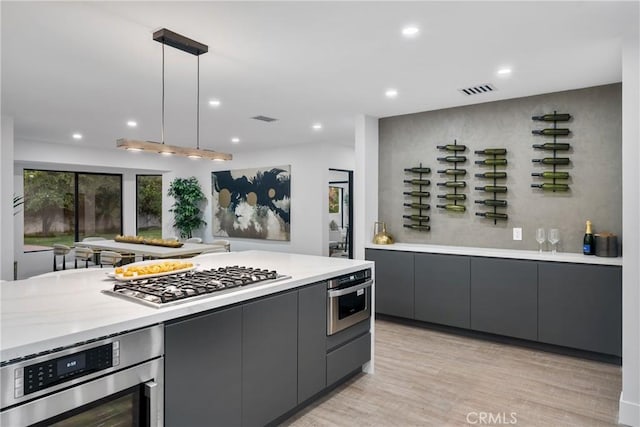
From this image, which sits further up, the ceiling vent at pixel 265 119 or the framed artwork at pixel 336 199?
the ceiling vent at pixel 265 119

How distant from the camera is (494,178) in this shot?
4449 millimetres

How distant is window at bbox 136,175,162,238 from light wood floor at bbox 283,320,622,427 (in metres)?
8.02

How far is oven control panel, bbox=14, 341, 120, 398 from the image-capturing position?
52.7 inches

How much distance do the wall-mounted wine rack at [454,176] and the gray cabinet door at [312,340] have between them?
8.37 feet

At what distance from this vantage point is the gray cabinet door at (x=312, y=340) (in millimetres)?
2580

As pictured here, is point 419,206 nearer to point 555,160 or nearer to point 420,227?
point 420,227

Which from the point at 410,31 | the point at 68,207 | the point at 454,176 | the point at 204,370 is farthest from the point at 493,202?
the point at 68,207

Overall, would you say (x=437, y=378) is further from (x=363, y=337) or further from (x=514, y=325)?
(x=514, y=325)

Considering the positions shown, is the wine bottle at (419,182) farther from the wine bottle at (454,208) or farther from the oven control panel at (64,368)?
the oven control panel at (64,368)

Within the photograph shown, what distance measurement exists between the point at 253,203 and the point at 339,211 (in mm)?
2287

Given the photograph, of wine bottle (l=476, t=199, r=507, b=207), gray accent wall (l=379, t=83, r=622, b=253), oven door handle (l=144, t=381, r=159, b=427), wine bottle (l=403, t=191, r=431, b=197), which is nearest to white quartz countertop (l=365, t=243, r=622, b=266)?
gray accent wall (l=379, t=83, r=622, b=253)

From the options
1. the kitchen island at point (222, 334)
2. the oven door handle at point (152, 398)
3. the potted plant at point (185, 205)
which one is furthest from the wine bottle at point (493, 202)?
the potted plant at point (185, 205)

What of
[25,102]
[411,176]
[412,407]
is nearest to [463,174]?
[411,176]

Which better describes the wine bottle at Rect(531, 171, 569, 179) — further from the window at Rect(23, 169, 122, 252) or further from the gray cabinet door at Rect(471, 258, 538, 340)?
the window at Rect(23, 169, 122, 252)
